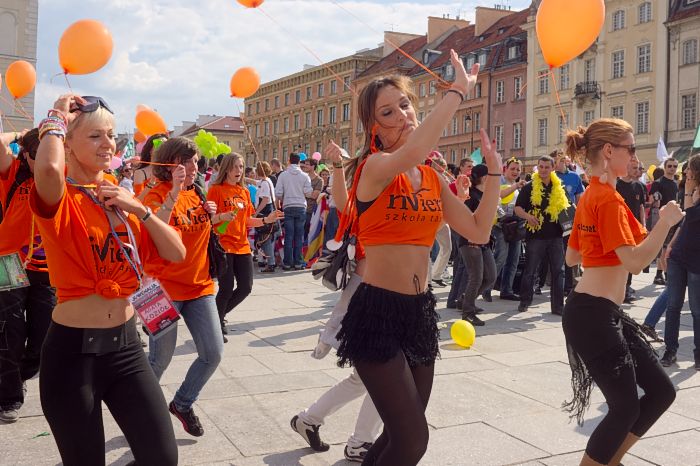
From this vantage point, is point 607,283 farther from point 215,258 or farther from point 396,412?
point 215,258

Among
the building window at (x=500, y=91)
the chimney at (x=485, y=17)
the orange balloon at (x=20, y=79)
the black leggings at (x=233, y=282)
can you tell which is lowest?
the black leggings at (x=233, y=282)

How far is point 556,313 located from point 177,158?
6.12 m

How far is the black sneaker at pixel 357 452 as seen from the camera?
13.0 ft

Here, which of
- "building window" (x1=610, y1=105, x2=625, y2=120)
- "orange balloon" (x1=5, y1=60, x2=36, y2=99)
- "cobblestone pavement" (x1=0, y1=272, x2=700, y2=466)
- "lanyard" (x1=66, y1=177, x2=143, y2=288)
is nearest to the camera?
"lanyard" (x1=66, y1=177, x2=143, y2=288)

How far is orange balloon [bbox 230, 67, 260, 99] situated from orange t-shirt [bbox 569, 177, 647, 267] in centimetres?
608

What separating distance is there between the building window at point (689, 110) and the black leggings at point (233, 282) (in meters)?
35.0

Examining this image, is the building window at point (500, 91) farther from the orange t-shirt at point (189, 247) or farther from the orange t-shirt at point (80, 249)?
the orange t-shirt at point (80, 249)

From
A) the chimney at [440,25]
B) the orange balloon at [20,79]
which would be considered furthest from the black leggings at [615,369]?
the chimney at [440,25]

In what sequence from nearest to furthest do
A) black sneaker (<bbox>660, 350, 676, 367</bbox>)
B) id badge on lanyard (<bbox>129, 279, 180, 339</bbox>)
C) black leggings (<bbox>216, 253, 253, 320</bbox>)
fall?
id badge on lanyard (<bbox>129, 279, 180, 339</bbox>) → black sneaker (<bbox>660, 350, 676, 367</bbox>) → black leggings (<bbox>216, 253, 253, 320</bbox>)

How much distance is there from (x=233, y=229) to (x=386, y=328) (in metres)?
4.30

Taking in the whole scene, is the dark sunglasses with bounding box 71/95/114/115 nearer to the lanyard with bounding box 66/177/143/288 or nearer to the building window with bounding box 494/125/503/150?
the lanyard with bounding box 66/177/143/288

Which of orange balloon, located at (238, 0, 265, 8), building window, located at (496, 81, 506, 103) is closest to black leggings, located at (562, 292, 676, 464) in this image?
orange balloon, located at (238, 0, 265, 8)

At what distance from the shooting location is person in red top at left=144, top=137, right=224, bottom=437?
4.38m

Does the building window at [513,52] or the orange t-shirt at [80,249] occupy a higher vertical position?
the building window at [513,52]
